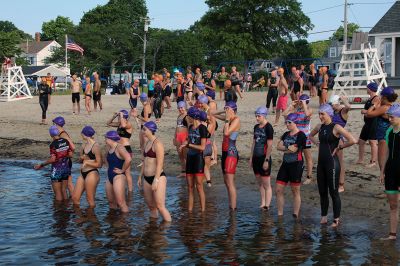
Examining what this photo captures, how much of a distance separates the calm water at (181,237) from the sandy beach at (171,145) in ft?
2.92

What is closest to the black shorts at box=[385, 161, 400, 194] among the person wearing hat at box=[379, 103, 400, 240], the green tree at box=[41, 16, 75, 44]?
the person wearing hat at box=[379, 103, 400, 240]

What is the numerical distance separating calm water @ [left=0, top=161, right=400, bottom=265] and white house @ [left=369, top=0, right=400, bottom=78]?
2677cm

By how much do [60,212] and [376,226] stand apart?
542 centimetres

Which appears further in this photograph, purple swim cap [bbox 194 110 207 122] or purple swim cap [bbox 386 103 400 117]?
purple swim cap [bbox 194 110 207 122]

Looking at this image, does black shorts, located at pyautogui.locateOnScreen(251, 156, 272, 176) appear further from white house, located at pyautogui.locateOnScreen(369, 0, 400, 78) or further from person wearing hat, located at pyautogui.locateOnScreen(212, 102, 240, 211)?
white house, located at pyautogui.locateOnScreen(369, 0, 400, 78)

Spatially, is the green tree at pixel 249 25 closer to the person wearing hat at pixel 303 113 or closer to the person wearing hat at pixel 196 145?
the person wearing hat at pixel 303 113

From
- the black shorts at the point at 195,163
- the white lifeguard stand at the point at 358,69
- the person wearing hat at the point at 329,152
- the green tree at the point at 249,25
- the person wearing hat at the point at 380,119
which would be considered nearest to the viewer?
the person wearing hat at the point at 329,152

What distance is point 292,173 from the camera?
29.4ft

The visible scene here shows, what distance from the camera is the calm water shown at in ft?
24.7

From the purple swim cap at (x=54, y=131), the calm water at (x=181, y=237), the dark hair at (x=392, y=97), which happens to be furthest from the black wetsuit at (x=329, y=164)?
the purple swim cap at (x=54, y=131)

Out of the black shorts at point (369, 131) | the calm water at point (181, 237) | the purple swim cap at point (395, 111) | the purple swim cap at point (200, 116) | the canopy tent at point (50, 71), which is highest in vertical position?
the canopy tent at point (50, 71)

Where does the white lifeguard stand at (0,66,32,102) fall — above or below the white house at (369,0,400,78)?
below

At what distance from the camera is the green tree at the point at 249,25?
6116cm

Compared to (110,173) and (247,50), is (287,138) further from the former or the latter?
(247,50)
